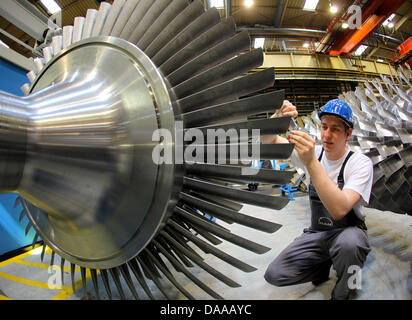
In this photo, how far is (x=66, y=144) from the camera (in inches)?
22.9

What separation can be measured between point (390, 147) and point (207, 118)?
58.6 inches

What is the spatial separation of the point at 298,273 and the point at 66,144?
4.11 ft

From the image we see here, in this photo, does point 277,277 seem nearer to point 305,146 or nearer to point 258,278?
point 258,278

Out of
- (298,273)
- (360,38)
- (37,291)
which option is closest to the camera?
(298,273)

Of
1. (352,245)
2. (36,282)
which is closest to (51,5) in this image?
(36,282)

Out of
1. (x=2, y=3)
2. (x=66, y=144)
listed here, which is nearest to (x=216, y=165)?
(x=66, y=144)

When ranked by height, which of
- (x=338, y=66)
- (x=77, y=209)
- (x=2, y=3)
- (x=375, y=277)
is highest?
(x=338, y=66)

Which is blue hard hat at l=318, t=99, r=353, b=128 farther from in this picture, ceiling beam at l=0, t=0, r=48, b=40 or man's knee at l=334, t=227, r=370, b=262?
ceiling beam at l=0, t=0, r=48, b=40

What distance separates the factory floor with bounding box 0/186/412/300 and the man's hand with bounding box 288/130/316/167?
73cm

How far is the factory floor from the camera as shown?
104 centimetres

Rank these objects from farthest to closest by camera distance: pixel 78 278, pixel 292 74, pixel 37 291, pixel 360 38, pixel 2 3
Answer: pixel 292 74
pixel 360 38
pixel 2 3
pixel 78 278
pixel 37 291

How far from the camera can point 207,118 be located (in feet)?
2.27
